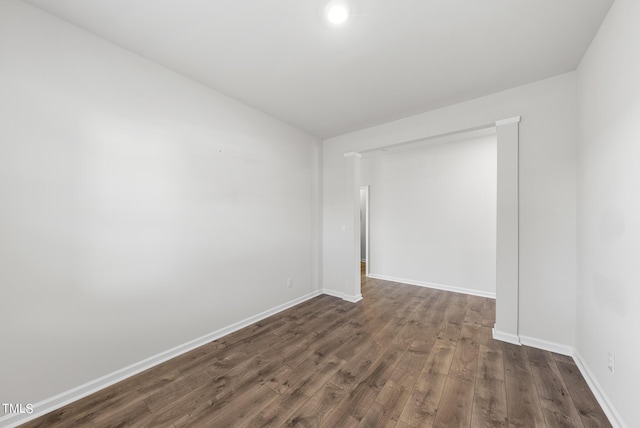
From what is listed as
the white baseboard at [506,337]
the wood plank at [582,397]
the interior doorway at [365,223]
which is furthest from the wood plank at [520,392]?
the interior doorway at [365,223]

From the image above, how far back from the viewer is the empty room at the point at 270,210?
158 cm

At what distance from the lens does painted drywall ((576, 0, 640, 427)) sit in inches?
53.9

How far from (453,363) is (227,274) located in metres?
2.50

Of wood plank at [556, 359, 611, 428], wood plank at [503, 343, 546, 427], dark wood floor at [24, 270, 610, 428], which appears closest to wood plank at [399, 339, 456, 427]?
dark wood floor at [24, 270, 610, 428]

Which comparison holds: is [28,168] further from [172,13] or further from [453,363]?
[453,363]

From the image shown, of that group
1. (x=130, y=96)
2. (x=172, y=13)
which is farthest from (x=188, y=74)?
(x=172, y=13)

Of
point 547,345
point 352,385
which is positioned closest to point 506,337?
point 547,345

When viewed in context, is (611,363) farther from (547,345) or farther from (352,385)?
(352,385)

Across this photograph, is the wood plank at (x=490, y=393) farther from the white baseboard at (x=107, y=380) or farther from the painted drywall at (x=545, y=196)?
the white baseboard at (x=107, y=380)

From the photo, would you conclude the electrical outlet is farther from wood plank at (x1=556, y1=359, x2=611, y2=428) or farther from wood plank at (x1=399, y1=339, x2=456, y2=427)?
wood plank at (x1=399, y1=339, x2=456, y2=427)

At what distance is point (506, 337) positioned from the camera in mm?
2580

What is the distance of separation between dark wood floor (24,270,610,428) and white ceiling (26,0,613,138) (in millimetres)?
2754

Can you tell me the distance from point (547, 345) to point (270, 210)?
3.42 metres

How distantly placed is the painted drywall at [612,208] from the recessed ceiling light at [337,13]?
5.42 ft
